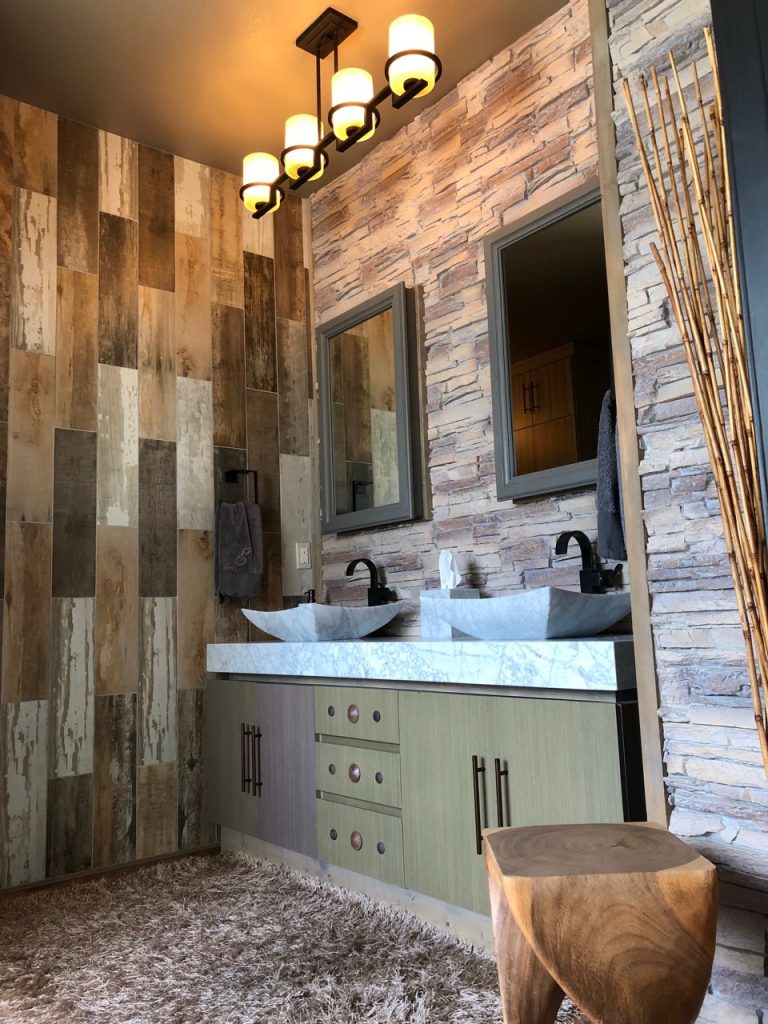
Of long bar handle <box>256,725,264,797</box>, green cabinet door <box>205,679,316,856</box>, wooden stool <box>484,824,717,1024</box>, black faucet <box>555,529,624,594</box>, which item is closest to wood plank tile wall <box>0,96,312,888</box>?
green cabinet door <box>205,679,316,856</box>

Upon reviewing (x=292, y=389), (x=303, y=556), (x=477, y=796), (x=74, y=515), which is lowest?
(x=477, y=796)

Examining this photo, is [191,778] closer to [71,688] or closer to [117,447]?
[71,688]

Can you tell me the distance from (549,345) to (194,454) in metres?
1.45

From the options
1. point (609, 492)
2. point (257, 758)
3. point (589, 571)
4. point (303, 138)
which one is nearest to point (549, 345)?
point (609, 492)

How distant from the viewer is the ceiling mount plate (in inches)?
102

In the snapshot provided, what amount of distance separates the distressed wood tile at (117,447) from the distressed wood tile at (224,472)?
316mm

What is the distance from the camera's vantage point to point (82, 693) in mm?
2918

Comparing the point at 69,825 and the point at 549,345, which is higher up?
the point at 549,345

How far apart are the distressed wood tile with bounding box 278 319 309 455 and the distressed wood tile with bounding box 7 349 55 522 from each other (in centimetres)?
92

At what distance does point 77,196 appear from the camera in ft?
10.3

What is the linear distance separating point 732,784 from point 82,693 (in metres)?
2.21

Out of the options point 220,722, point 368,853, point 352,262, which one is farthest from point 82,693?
point 352,262

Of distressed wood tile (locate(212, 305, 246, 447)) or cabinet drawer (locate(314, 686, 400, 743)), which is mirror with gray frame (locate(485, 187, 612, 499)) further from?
distressed wood tile (locate(212, 305, 246, 447))

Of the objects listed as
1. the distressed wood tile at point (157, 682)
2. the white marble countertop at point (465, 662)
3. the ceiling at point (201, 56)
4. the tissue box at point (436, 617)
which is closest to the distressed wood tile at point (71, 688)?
A: the distressed wood tile at point (157, 682)
